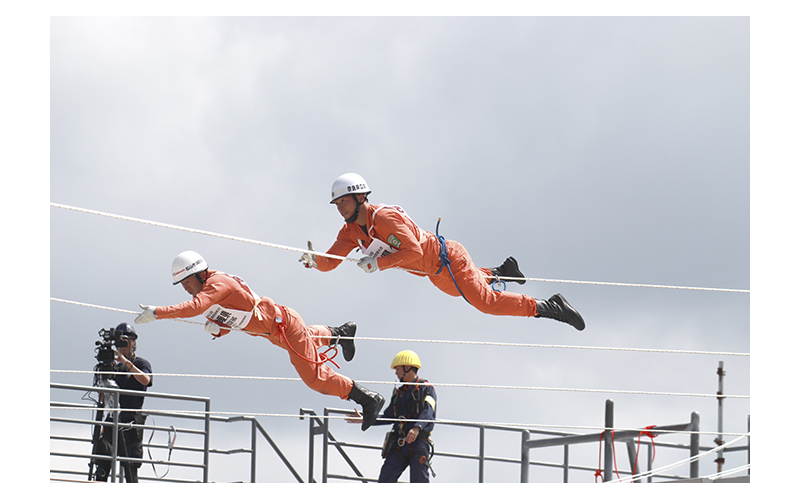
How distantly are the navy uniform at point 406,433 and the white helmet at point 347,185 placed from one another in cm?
222

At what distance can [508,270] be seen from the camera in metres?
10.3

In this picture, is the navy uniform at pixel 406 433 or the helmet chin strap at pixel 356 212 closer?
the helmet chin strap at pixel 356 212

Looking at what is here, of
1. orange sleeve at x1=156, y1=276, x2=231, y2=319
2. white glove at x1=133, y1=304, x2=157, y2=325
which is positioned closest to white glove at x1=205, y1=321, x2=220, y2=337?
orange sleeve at x1=156, y1=276, x2=231, y2=319

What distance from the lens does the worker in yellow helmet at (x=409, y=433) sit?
10.6 metres

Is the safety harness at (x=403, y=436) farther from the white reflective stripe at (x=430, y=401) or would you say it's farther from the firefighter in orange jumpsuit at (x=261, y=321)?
the firefighter in orange jumpsuit at (x=261, y=321)

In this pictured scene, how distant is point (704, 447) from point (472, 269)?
8.49ft

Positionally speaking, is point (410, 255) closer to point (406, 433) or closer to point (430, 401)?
point (430, 401)

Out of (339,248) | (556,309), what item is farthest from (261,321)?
(556,309)

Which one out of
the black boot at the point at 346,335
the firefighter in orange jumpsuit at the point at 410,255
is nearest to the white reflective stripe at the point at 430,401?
the black boot at the point at 346,335

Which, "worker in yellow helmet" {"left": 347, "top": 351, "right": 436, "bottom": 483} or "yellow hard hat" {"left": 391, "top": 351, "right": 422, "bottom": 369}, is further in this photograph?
"yellow hard hat" {"left": 391, "top": 351, "right": 422, "bottom": 369}

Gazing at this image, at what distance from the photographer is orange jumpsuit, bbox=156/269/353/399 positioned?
920 cm

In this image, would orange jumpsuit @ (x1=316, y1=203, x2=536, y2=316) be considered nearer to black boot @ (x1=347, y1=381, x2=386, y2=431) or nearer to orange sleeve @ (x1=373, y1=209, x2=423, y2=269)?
orange sleeve @ (x1=373, y1=209, x2=423, y2=269)

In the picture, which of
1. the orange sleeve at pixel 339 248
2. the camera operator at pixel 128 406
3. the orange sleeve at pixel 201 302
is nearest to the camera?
the orange sleeve at pixel 201 302

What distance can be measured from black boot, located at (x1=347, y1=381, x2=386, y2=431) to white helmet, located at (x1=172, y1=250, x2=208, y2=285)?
6.20 feet
